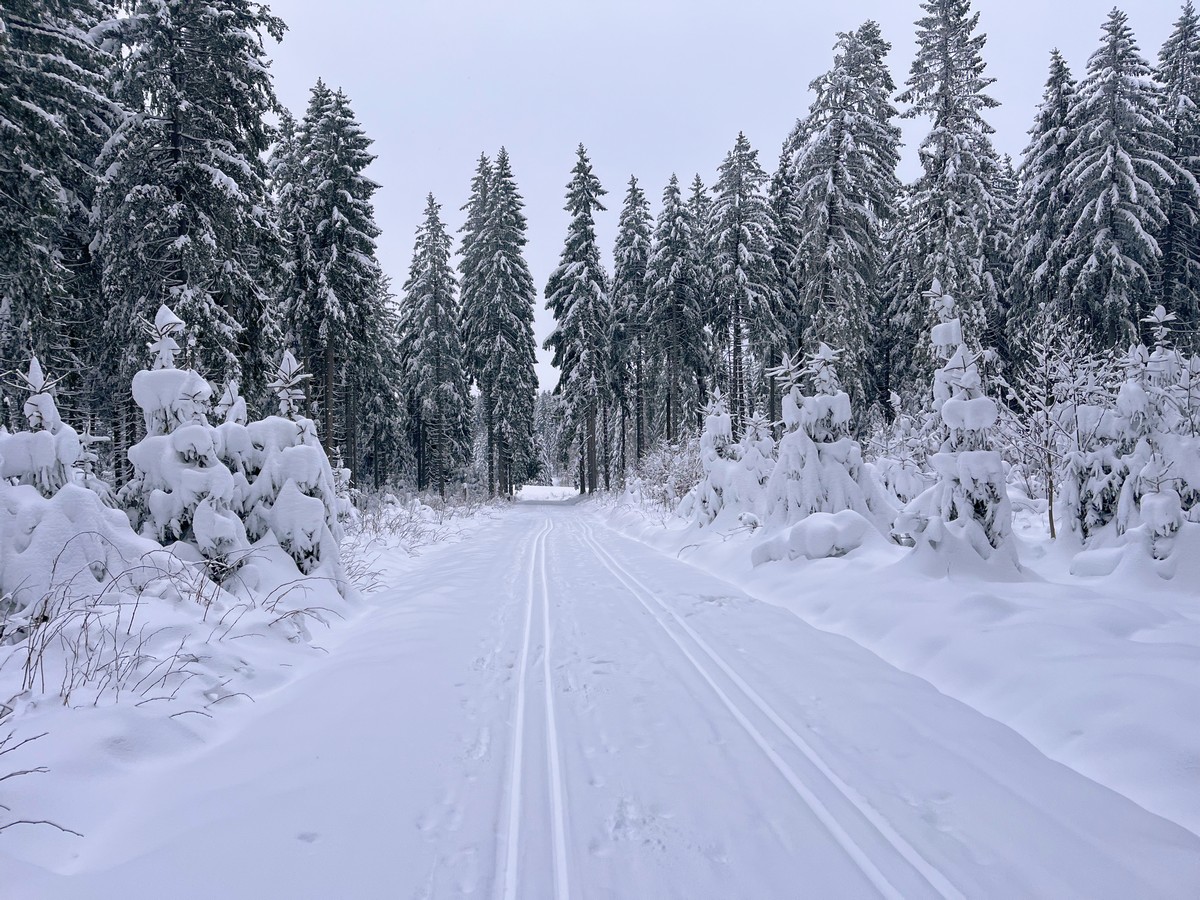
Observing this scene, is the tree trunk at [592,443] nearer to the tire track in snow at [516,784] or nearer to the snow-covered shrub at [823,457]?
the snow-covered shrub at [823,457]

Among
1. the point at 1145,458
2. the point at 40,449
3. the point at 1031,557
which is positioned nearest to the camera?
the point at 40,449

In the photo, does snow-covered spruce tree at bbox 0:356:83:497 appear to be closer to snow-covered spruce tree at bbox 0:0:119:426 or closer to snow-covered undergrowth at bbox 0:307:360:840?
snow-covered undergrowth at bbox 0:307:360:840

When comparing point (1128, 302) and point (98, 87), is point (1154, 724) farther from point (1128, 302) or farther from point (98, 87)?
point (1128, 302)

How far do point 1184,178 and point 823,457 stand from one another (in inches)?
944

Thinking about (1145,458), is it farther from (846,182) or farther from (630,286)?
(630,286)

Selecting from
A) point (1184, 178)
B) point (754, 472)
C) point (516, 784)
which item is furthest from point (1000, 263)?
point (516, 784)

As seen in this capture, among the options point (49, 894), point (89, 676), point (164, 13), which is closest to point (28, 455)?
point (89, 676)

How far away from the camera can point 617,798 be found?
123 inches

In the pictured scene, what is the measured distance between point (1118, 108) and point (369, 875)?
1162 inches

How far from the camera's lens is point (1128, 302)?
20.2 metres

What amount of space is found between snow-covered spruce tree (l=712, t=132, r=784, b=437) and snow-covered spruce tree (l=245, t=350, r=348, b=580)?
2081 centimetres

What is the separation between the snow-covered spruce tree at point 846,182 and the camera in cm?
1931

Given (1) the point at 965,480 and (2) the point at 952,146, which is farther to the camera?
(2) the point at 952,146

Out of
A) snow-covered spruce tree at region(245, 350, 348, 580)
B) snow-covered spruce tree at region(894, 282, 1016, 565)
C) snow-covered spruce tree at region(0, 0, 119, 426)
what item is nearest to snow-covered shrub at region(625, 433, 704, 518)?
snow-covered spruce tree at region(894, 282, 1016, 565)
